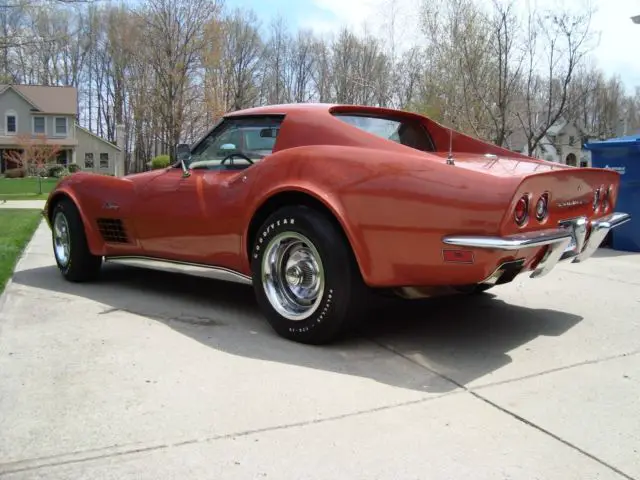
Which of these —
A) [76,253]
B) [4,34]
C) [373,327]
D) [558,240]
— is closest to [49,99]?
[4,34]

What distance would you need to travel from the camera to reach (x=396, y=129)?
4.53 meters

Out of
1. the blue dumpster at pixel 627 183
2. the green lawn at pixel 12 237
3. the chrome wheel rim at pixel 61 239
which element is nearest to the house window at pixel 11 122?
the green lawn at pixel 12 237

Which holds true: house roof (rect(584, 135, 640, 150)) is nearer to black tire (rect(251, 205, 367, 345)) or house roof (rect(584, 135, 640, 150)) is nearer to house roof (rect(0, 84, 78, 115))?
black tire (rect(251, 205, 367, 345))

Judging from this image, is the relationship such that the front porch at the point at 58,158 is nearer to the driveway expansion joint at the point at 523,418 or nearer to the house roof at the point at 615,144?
the house roof at the point at 615,144

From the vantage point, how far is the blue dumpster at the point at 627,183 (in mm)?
8430

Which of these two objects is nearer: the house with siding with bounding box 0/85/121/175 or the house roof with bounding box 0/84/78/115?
the house with siding with bounding box 0/85/121/175

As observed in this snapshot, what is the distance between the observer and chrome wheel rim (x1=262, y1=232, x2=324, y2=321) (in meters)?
3.82

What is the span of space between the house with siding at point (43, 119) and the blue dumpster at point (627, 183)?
4504cm

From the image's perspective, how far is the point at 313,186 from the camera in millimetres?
3688

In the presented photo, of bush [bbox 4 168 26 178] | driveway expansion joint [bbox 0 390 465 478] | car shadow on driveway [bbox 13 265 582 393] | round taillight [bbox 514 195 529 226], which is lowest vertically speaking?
driveway expansion joint [bbox 0 390 465 478]

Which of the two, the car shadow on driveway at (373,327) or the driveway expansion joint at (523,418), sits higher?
the car shadow on driveway at (373,327)

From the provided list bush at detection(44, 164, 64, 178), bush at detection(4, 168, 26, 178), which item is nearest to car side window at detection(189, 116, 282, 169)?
bush at detection(44, 164, 64, 178)

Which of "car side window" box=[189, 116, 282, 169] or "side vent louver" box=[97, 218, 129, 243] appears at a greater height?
"car side window" box=[189, 116, 282, 169]

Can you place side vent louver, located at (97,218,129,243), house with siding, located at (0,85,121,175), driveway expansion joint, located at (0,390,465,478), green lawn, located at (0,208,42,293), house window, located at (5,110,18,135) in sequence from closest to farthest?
driveway expansion joint, located at (0,390,465,478) → side vent louver, located at (97,218,129,243) → green lawn, located at (0,208,42,293) → house with siding, located at (0,85,121,175) → house window, located at (5,110,18,135)
